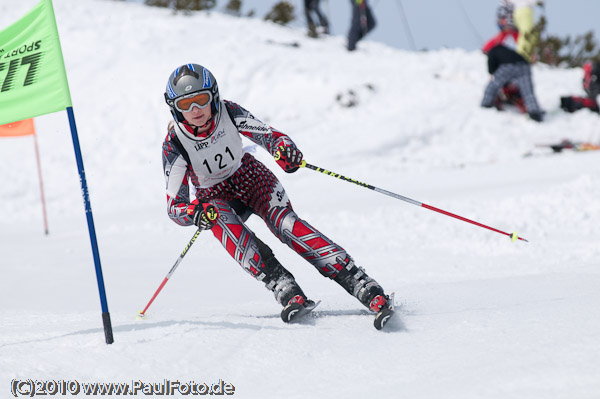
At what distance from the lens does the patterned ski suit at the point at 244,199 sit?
148 inches

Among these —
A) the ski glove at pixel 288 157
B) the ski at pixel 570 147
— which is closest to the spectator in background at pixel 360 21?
the ski at pixel 570 147

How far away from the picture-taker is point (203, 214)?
3545 mm

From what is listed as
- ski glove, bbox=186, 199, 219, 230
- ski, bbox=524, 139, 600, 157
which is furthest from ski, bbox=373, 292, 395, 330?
ski, bbox=524, 139, 600, 157

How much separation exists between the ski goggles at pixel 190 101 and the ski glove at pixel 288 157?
0.56m

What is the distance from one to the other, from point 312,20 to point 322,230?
10636mm

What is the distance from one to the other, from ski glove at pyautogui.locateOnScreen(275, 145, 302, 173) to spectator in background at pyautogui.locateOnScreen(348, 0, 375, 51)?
35.8 ft

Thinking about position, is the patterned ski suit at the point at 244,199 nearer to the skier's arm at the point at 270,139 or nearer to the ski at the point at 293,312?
the skier's arm at the point at 270,139

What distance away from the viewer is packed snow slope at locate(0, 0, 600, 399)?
9.28 feet

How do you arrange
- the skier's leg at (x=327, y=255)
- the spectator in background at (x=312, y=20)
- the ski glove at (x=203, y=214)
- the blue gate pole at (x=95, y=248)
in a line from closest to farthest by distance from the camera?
the blue gate pole at (x=95, y=248), the ski glove at (x=203, y=214), the skier's leg at (x=327, y=255), the spectator in background at (x=312, y=20)

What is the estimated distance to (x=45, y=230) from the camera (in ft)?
29.7

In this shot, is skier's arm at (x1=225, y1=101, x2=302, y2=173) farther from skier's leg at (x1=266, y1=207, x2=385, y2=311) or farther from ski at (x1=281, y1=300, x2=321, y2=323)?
ski at (x1=281, y1=300, x2=321, y2=323)

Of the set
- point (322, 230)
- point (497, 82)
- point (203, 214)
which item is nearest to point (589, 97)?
point (497, 82)

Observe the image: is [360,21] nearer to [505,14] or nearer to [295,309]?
[505,14]

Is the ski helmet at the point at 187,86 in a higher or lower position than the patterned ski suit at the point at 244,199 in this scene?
higher
